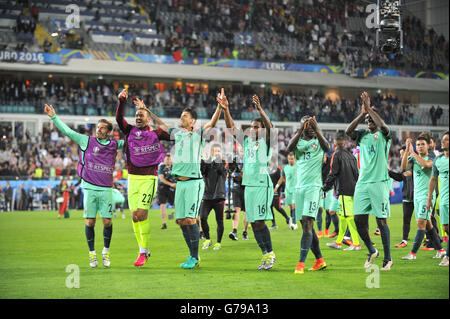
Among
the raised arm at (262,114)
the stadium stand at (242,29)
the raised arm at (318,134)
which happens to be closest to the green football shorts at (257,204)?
the raised arm at (262,114)

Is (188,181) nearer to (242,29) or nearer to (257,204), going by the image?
(257,204)

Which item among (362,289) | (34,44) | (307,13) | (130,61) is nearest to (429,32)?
(307,13)

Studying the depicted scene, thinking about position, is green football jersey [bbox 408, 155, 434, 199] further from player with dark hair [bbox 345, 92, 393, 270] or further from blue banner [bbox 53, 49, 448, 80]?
blue banner [bbox 53, 49, 448, 80]

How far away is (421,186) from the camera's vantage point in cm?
1045

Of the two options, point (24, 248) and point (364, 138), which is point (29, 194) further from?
point (364, 138)

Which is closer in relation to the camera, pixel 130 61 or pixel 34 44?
pixel 34 44

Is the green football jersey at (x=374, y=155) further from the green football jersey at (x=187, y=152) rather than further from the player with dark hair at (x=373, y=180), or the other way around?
the green football jersey at (x=187, y=152)

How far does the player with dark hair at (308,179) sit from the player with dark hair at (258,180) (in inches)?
18.4

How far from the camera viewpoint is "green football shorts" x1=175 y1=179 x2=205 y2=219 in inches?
356

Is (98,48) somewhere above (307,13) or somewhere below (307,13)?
below

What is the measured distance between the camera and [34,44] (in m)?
33.7

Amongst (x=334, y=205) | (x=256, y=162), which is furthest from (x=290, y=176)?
(x=256, y=162)

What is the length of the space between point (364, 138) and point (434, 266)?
2.39 meters

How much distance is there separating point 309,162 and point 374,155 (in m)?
1.00
